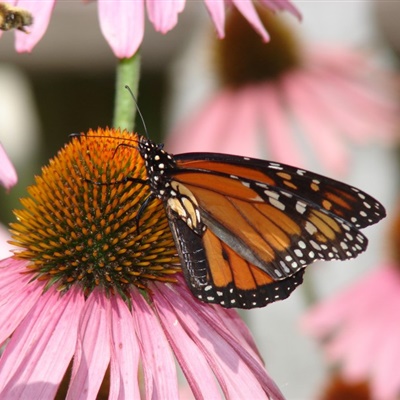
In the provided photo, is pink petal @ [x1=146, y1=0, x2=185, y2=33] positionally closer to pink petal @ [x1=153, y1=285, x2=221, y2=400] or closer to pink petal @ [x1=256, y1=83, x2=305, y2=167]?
pink petal @ [x1=153, y1=285, x2=221, y2=400]

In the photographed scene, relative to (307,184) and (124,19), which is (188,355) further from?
(124,19)

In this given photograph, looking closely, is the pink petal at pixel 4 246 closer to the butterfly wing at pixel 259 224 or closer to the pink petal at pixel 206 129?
the butterfly wing at pixel 259 224

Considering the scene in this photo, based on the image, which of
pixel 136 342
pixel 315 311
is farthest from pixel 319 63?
pixel 136 342

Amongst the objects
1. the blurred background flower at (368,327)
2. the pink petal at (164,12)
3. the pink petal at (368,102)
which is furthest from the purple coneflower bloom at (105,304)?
the pink petal at (368,102)

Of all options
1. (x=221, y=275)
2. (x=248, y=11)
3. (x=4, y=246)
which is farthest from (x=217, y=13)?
(x=4, y=246)

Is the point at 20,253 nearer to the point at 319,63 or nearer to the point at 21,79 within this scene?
the point at 319,63
